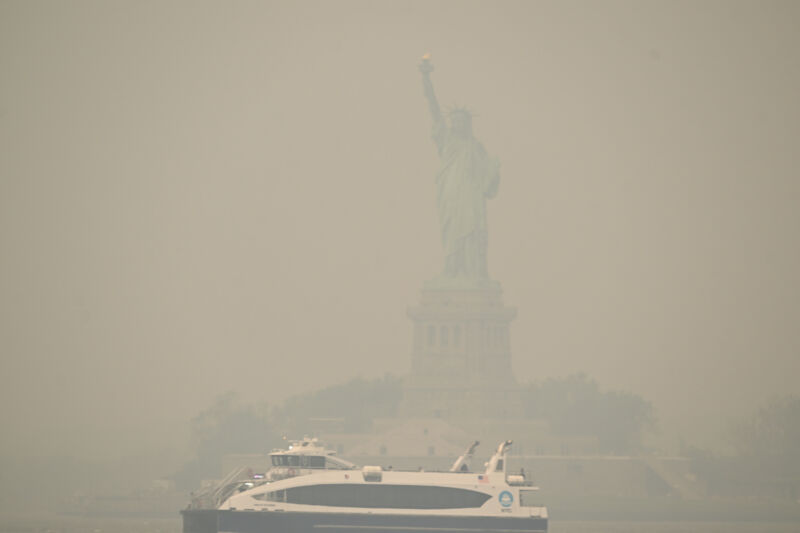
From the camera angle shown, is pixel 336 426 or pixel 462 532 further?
pixel 336 426

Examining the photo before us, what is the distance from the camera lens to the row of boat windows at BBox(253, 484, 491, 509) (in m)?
81.8

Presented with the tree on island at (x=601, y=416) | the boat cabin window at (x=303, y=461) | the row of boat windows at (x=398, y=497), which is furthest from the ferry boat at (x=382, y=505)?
the tree on island at (x=601, y=416)

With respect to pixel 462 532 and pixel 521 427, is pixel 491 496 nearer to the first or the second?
pixel 462 532

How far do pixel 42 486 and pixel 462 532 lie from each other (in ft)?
327

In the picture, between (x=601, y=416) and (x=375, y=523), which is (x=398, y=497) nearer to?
(x=375, y=523)

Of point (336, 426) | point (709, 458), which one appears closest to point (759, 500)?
point (709, 458)

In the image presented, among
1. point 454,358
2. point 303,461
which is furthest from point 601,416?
point 303,461

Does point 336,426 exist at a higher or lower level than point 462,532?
higher

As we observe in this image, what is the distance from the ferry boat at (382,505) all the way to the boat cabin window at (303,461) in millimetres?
1644

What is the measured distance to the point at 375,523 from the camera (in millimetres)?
81312

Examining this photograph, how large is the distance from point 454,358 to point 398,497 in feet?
380

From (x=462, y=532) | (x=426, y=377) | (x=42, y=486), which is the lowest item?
(x=462, y=532)

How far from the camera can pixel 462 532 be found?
8131 centimetres

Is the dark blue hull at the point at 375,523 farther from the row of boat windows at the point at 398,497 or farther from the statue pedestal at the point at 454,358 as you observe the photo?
the statue pedestal at the point at 454,358
